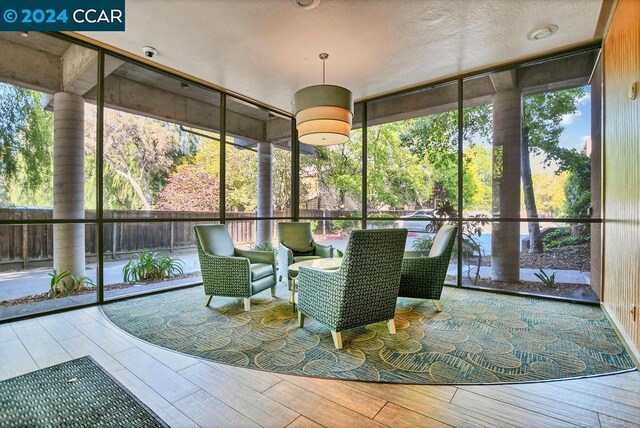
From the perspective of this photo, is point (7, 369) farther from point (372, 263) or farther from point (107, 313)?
point (372, 263)

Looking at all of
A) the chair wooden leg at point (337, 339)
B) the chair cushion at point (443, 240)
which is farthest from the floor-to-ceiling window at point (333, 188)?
the chair wooden leg at point (337, 339)

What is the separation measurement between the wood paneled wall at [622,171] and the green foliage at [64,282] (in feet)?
18.0

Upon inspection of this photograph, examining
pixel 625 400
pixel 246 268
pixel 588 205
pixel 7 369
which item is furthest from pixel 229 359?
pixel 588 205

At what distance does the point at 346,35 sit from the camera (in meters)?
3.19

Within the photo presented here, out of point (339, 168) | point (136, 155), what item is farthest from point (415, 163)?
point (136, 155)

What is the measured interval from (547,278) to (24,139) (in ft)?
20.8

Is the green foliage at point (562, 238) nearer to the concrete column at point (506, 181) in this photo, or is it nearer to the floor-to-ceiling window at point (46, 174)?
the concrete column at point (506, 181)

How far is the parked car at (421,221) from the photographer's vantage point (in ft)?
15.1

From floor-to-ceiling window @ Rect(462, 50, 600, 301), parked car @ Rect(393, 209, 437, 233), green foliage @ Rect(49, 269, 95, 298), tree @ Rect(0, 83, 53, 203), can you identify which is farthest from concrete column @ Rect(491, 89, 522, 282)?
tree @ Rect(0, 83, 53, 203)

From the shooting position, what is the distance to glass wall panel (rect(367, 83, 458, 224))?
450 centimetres

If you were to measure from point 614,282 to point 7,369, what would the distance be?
197 inches

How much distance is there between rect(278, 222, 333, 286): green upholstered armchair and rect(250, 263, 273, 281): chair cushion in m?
0.61

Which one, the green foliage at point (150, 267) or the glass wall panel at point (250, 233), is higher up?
the glass wall panel at point (250, 233)

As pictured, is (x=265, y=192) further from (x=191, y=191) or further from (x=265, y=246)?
(x=191, y=191)
